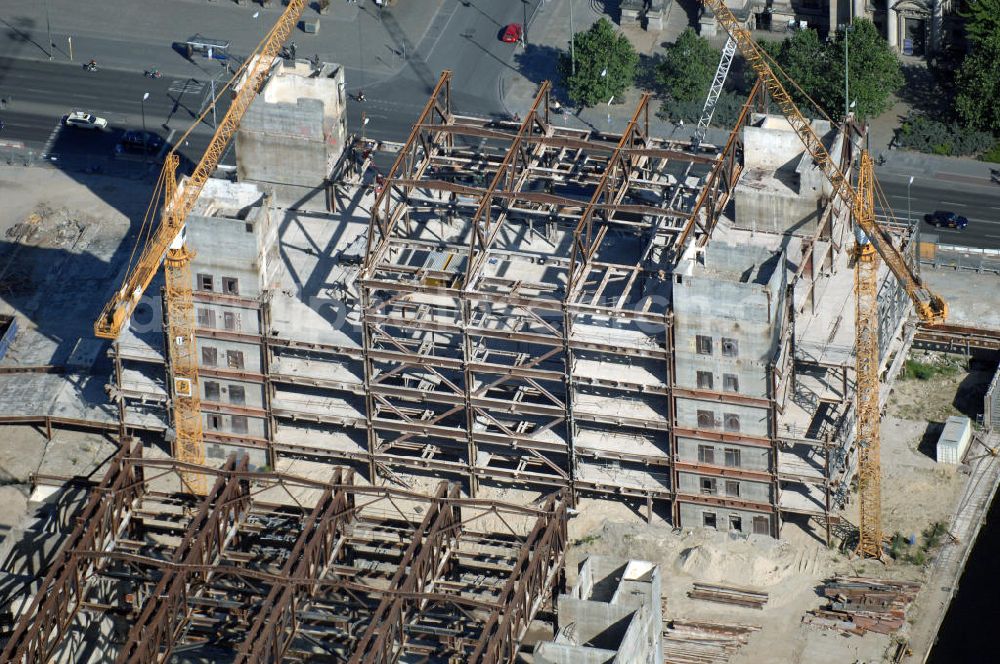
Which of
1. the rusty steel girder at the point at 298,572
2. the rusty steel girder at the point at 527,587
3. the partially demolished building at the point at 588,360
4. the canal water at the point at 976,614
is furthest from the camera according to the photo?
the partially demolished building at the point at 588,360

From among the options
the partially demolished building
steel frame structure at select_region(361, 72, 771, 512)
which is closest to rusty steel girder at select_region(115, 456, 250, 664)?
the partially demolished building

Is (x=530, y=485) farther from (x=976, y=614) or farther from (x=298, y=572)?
(x=976, y=614)

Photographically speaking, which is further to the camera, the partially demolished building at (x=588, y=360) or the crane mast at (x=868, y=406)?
the crane mast at (x=868, y=406)

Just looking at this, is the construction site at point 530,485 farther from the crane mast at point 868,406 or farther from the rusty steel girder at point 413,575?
the rusty steel girder at point 413,575

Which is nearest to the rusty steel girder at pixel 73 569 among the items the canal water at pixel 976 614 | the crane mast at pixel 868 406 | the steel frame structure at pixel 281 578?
the steel frame structure at pixel 281 578

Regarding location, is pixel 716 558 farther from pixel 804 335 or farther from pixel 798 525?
pixel 804 335

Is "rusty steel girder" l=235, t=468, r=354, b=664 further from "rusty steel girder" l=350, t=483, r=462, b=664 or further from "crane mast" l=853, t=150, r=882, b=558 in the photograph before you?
"crane mast" l=853, t=150, r=882, b=558
